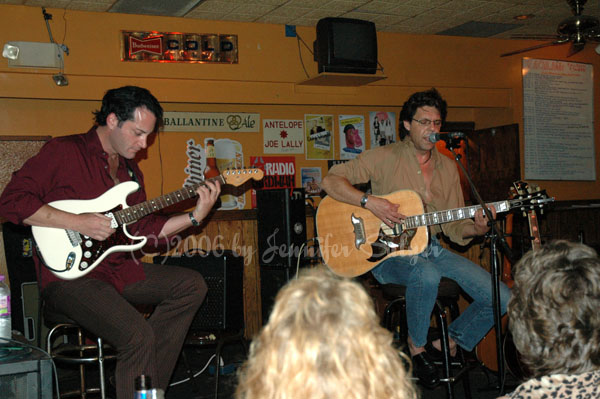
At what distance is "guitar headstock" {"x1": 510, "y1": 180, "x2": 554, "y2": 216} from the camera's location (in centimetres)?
319

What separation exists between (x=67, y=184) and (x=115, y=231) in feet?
1.06

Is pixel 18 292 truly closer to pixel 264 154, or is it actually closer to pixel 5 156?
pixel 5 156

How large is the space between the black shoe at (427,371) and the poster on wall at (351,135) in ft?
13.0

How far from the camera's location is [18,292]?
4426mm

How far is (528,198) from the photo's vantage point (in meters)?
3.21

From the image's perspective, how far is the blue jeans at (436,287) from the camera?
3037mm

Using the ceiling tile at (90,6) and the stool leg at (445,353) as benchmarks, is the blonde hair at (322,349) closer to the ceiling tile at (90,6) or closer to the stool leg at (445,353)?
the stool leg at (445,353)

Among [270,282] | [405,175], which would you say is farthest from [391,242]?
[270,282]

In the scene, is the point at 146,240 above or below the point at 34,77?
below

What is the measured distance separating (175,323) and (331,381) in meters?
2.13

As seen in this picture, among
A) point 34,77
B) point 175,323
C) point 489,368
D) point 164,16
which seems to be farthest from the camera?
point 164,16

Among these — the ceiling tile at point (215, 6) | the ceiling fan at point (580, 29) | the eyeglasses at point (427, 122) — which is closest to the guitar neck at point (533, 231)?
the eyeglasses at point (427, 122)

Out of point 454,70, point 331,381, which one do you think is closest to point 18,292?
point 331,381

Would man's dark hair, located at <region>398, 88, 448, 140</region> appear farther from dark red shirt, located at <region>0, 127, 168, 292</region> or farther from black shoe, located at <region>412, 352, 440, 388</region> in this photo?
dark red shirt, located at <region>0, 127, 168, 292</region>
